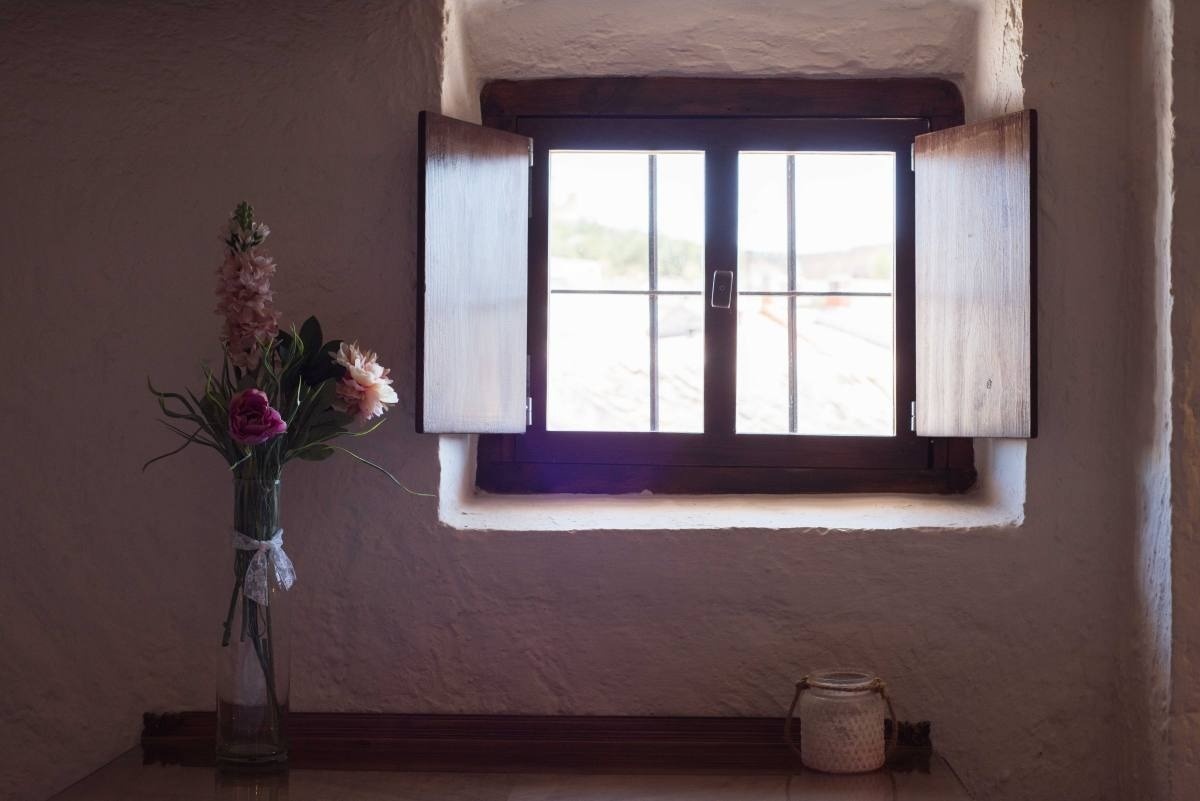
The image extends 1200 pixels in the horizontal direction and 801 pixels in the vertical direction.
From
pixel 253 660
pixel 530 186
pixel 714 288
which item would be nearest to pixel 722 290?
pixel 714 288

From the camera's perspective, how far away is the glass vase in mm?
1900

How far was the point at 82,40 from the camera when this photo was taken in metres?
2.26

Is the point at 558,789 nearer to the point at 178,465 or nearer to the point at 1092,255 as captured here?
the point at 178,465

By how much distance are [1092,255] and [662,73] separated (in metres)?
0.98

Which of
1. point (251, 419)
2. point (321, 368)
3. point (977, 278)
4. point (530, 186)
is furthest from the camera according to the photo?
point (530, 186)

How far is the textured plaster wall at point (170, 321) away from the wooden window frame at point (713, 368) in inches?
13.6

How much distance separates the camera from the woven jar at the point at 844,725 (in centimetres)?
195

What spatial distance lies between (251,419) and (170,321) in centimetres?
54

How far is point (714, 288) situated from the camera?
2549mm

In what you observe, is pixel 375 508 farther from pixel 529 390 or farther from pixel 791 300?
pixel 791 300

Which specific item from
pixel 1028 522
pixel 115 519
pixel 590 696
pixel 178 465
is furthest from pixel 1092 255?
pixel 115 519

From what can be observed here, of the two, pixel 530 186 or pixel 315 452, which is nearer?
pixel 315 452

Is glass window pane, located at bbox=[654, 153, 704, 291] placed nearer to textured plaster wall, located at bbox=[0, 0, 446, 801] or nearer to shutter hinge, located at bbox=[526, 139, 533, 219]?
shutter hinge, located at bbox=[526, 139, 533, 219]

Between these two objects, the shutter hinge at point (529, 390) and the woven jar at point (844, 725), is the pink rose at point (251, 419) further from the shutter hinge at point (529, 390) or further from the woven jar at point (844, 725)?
the woven jar at point (844, 725)
